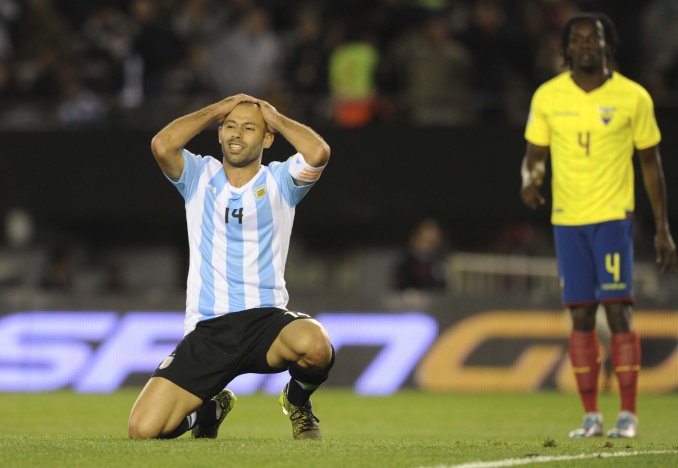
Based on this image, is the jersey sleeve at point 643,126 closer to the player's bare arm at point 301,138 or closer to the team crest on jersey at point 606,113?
the team crest on jersey at point 606,113

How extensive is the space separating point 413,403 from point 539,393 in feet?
5.84

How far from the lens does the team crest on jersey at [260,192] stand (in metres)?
6.88

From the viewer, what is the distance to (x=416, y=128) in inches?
597

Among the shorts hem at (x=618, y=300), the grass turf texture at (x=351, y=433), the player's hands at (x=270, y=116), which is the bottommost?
the grass turf texture at (x=351, y=433)

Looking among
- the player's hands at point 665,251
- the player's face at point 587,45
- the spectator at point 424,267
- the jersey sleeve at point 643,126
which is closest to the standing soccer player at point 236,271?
the player's face at point 587,45

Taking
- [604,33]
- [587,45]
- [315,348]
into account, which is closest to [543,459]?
[315,348]

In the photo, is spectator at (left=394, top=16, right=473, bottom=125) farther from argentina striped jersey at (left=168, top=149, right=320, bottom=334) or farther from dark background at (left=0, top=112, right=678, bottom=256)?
argentina striped jersey at (left=168, top=149, right=320, bottom=334)

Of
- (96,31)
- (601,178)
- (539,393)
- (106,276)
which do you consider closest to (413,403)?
(539,393)

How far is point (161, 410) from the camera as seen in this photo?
656 cm

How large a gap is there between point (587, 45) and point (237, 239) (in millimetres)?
2223

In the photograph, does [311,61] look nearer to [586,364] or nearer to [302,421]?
[586,364]

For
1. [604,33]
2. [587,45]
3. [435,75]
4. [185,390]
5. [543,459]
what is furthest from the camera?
[435,75]

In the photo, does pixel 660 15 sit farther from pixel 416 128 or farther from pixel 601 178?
pixel 601 178

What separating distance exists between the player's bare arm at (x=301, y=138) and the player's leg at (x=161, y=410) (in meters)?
1.25
